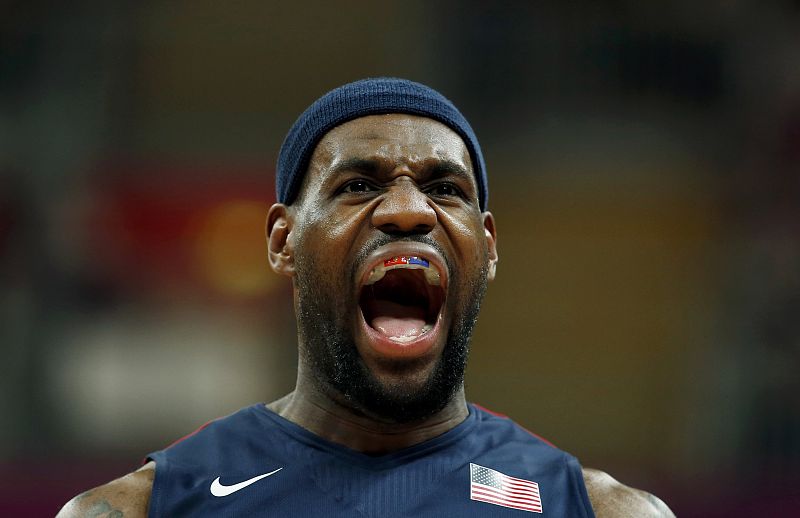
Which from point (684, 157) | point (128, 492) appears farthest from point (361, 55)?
point (128, 492)

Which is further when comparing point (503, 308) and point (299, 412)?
point (503, 308)

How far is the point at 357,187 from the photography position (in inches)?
94.7

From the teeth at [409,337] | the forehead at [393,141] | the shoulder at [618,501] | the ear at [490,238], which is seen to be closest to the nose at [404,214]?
the forehead at [393,141]

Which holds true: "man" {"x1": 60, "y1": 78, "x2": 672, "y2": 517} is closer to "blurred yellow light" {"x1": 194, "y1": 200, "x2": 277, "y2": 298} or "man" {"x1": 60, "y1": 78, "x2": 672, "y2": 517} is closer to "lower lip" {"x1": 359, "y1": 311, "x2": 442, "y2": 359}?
"lower lip" {"x1": 359, "y1": 311, "x2": 442, "y2": 359}

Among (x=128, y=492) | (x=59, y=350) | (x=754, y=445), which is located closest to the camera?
(x=128, y=492)

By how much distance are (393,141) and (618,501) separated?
1.02m

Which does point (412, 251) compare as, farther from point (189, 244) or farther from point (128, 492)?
point (189, 244)

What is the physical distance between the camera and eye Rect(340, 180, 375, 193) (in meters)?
2.39

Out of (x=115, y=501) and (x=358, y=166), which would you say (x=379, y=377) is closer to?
(x=358, y=166)

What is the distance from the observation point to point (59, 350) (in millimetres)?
6121

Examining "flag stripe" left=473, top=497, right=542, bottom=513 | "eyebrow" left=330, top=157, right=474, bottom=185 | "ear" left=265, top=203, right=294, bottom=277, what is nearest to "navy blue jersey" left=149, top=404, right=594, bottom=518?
"flag stripe" left=473, top=497, right=542, bottom=513

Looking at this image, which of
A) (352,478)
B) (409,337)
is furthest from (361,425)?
(409,337)

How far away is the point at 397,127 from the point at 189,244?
4421mm

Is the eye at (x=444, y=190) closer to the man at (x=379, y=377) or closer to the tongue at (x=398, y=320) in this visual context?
the man at (x=379, y=377)
